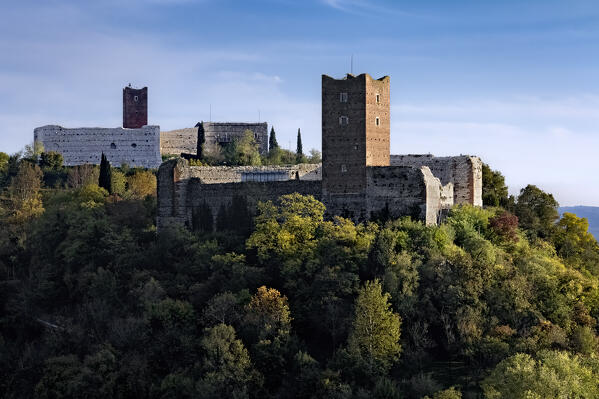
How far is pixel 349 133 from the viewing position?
46.4m

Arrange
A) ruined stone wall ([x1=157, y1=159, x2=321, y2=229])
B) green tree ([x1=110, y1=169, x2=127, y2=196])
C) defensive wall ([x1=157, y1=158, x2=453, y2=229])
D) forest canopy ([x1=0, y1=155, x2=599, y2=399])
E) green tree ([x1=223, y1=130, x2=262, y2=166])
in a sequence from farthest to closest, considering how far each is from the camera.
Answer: green tree ([x1=223, y1=130, x2=262, y2=166]) < green tree ([x1=110, y1=169, x2=127, y2=196]) < ruined stone wall ([x1=157, y1=159, x2=321, y2=229]) < defensive wall ([x1=157, y1=158, x2=453, y2=229]) < forest canopy ([x1=0, y1=155, x2=599, y2=399])

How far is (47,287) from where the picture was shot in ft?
173

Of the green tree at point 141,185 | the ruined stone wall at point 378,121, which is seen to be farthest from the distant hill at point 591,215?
the ruined stone wall at point 378,121

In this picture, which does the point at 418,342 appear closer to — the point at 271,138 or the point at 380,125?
the point at 380,125

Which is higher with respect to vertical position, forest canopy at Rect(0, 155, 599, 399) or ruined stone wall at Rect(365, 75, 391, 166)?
ruined stone wall at Rect(365, 75, 391, 166)

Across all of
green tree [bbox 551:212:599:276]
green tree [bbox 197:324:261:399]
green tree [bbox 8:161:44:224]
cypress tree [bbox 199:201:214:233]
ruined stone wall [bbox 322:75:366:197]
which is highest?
ruined stone wall [bbox 322:75:366:197]

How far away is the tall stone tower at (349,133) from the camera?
152 ft

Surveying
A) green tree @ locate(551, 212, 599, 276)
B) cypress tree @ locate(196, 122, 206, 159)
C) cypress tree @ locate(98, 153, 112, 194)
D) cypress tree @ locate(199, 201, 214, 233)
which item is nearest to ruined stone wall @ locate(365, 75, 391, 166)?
cypress tree @ locate(199, 201, 214, 233)

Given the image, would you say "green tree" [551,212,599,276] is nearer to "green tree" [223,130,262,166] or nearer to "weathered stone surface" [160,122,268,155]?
"green tree" [223,130,262,166]

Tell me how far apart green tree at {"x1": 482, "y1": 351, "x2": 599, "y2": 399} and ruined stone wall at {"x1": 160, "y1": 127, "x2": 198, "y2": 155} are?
50.1 metres

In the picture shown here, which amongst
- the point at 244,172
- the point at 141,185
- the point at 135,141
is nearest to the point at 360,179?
the point at 244,172

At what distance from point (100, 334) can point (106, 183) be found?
860 inches

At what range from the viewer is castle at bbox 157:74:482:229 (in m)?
45.3

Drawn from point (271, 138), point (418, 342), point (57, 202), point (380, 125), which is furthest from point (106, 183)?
point (418, 342)
